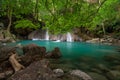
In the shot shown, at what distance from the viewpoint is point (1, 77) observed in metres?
8.49

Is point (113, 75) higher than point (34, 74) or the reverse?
the reverse

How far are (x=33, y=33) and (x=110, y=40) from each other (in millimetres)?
19943

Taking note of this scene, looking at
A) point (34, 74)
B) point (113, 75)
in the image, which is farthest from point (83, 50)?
point (34, 74)

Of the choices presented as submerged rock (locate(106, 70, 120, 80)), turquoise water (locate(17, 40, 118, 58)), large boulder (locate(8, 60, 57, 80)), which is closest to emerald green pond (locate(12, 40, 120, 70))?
turquoise water (locate(17, 40, 118, 58))

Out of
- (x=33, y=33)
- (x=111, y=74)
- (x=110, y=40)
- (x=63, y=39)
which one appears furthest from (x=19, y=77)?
(x=33, y=33)

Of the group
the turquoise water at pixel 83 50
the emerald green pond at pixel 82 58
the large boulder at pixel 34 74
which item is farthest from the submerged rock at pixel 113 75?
the turquoise water at pixel 83 50

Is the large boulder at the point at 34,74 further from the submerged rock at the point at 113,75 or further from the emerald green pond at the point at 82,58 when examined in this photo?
the emerald green pond at the point at 82,58

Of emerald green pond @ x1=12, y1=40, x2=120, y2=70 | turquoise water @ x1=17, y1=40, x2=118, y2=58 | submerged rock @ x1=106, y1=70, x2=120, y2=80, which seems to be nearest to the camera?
submerged rock @ x1=106, y1=70, x2=120, y2=80

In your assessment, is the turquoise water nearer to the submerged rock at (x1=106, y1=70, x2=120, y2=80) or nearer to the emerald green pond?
the emerald green pond

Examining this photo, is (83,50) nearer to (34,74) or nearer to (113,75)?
(113,75)

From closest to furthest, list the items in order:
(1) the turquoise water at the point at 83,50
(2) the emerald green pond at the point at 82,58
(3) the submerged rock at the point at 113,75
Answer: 1. (3) the submerged rock at the point at 113,75
2. (2) the emerald green pond at the point at 82,58
3. (1) the turquoise water at the point at 83,50

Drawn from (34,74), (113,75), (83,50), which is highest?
(34,74)

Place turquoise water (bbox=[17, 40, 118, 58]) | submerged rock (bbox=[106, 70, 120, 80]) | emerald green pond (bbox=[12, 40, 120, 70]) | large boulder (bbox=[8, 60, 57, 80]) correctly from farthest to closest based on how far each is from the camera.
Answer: turquoise water (bbox=[17, 40, 118, 58]), emerald green pond (bbox=[12, 40, 120, 70]), submerged rock (bbox=[106, 70, 120, 80]), large boulder (bbox=[8, 60, 57, 80])

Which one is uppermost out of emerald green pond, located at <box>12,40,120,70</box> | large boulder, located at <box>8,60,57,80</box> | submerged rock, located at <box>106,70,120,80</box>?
large boulder, located at <box>8,60,57,80</box>
